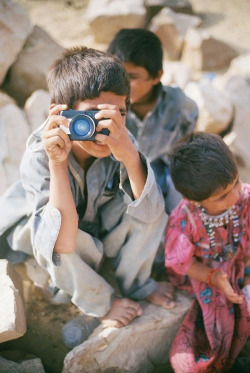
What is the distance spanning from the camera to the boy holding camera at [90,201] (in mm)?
1603

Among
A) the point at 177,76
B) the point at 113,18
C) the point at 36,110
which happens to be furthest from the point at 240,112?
the point at 113,18

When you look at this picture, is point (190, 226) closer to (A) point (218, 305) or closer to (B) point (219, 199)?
(B) point (219, 199)

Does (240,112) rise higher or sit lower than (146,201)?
higher

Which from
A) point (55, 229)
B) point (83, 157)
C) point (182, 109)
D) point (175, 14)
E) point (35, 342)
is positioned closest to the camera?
point (55, 229)

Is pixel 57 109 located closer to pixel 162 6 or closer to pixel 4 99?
pixel 4 99

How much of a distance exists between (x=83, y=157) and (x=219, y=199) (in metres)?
0.58

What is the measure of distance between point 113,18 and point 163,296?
3233mm

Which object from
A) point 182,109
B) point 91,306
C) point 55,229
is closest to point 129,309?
point 91,306

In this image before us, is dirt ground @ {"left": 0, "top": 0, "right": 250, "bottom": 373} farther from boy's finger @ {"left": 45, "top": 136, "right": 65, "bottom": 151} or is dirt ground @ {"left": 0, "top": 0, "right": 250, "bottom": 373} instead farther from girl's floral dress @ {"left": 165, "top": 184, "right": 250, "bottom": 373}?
boy's finger @ {"left": 45, "top": 136, "right": 65, "bottom": 151}

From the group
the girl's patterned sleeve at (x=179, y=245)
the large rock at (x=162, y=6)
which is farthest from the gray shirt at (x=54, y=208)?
the large rock at (x=162, y=6)

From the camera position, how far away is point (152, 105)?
2.47 metres

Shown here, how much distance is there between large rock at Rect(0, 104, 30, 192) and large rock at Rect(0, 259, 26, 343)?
2.51 ft

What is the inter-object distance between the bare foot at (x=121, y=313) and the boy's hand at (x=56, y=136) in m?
0.74

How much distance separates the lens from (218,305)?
1.86 meters
